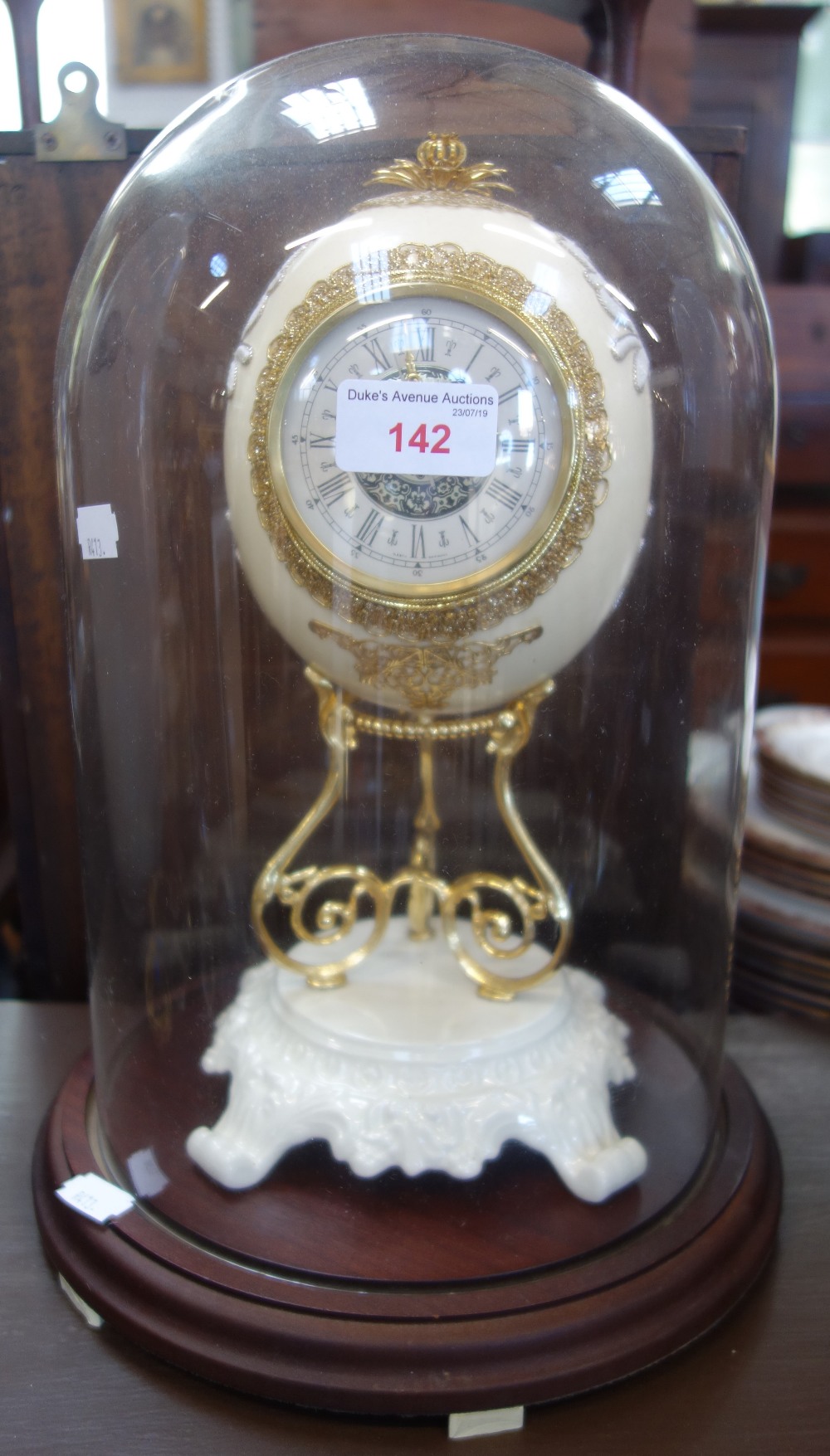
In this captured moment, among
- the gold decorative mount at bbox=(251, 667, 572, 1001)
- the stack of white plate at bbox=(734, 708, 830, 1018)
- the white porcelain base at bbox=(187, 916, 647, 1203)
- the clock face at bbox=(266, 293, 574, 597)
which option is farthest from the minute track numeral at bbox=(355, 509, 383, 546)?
the stack of white plate at bbox=(734, 708, 830, 1018)

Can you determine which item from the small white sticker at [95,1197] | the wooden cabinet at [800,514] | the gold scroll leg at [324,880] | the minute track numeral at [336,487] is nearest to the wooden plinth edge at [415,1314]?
the small white sticker at [95,1197]

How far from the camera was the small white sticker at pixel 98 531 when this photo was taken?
76cm

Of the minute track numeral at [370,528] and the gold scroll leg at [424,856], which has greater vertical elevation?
the minute track numeral at [370,528]

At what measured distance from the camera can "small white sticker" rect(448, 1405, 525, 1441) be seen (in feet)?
1.92

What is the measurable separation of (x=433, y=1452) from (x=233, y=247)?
0.68 meters

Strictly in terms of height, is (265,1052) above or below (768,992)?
above

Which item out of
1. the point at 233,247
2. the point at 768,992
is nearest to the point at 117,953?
the point at 233,247

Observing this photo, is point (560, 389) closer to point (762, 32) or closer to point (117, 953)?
point (117, 953)

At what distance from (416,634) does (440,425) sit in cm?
12

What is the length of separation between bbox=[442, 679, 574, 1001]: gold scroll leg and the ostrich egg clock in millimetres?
91

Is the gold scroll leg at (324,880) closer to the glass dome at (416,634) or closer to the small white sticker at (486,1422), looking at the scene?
the glass dome at (416,634)

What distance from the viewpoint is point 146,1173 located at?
0.72m

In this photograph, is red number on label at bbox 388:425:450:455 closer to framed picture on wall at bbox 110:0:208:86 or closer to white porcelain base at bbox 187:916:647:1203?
white porcelain base at bbox 187:916:647:1203

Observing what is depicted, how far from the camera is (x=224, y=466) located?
69 centimetres
